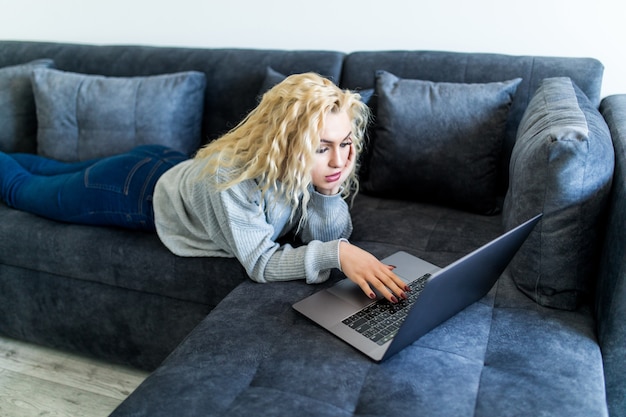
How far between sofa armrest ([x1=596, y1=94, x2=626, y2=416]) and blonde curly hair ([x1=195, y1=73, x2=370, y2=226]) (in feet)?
2.05

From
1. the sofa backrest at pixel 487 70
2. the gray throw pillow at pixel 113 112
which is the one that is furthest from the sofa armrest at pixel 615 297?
the gray throw pillow at pixel 113 112

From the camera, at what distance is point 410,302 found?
4.23 feet

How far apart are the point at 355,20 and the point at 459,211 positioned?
873 mm

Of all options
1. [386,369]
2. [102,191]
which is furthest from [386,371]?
[102,191]

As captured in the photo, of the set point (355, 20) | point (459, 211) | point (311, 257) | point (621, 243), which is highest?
point (355, 20)

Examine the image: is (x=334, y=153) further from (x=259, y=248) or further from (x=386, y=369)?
(x=386, y=369)

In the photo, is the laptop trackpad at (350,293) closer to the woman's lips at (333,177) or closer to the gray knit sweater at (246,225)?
the gray knit sweater at (246,225)

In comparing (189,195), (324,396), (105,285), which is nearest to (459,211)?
(189,195)

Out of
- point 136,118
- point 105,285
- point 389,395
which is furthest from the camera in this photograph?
point 136,118

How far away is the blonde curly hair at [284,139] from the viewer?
1320 millimetres

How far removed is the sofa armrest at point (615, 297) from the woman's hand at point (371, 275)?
41 centimetres

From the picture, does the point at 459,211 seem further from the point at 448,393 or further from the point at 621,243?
the point at 448,393

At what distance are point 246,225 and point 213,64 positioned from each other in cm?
104

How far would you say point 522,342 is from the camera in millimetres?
1171
